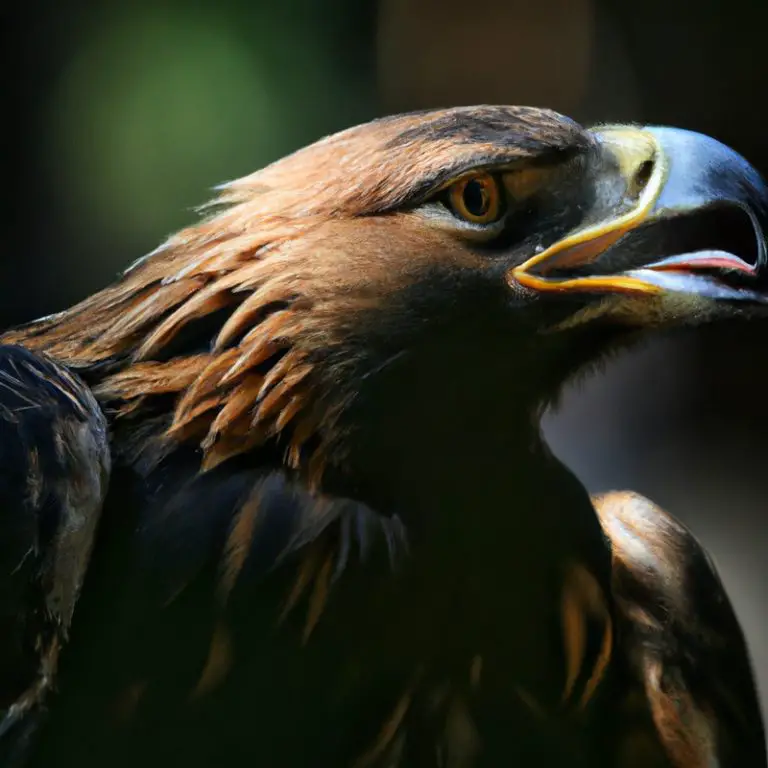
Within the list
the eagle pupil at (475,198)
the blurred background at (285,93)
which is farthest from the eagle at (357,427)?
the blurred background at (285,93)

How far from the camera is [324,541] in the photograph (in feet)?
3.18

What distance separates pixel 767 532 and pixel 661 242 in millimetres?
1322

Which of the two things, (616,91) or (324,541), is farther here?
(616,91)

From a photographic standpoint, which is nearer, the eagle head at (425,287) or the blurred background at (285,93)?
the eagle head at (425,287)

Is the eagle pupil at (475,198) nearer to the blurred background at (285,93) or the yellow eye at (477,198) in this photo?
the yellow eye at (477,198)

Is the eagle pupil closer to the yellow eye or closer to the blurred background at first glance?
the yellow eye

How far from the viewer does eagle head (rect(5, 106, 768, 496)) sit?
0.95 m

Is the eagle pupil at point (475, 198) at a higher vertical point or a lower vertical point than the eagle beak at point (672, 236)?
higher

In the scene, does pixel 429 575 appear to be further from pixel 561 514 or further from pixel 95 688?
pixel 95 688

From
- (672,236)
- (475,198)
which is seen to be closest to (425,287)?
(475,198)

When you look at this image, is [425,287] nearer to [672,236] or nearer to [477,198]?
[477,198]

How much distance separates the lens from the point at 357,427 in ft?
3.17

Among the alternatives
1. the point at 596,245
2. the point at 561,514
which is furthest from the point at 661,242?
the point at 561,514

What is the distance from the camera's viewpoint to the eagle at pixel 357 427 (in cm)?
93
